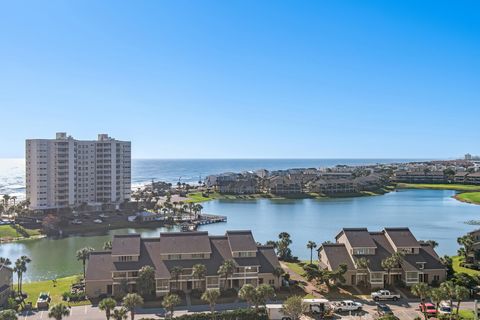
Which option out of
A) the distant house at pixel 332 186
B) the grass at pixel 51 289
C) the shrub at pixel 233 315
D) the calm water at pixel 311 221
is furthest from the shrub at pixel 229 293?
the distant house at pixel 332 186

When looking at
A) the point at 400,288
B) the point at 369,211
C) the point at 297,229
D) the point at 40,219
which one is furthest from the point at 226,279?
the point at 369,211

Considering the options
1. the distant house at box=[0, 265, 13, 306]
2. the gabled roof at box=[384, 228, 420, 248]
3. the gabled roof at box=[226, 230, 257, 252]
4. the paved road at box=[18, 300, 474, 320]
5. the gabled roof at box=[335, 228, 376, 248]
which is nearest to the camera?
the paved road at box=[18, 300, 474, 320]

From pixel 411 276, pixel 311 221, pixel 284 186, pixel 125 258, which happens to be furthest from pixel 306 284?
pixel 284 186

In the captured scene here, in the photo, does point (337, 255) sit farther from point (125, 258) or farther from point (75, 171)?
point (75, 171)

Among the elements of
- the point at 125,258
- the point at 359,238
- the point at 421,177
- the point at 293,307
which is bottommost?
the point at 293,307

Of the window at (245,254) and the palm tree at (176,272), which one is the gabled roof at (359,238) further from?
the palm tree at (176,272)

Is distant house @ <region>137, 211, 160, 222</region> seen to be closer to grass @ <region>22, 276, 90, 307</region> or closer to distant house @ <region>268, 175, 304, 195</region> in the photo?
grass @ <region>22, 276, 90, 307</region>

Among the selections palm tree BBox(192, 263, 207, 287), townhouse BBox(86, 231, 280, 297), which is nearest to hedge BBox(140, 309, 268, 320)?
Answer: palm tree BBox(192, 263, 207, 287)
